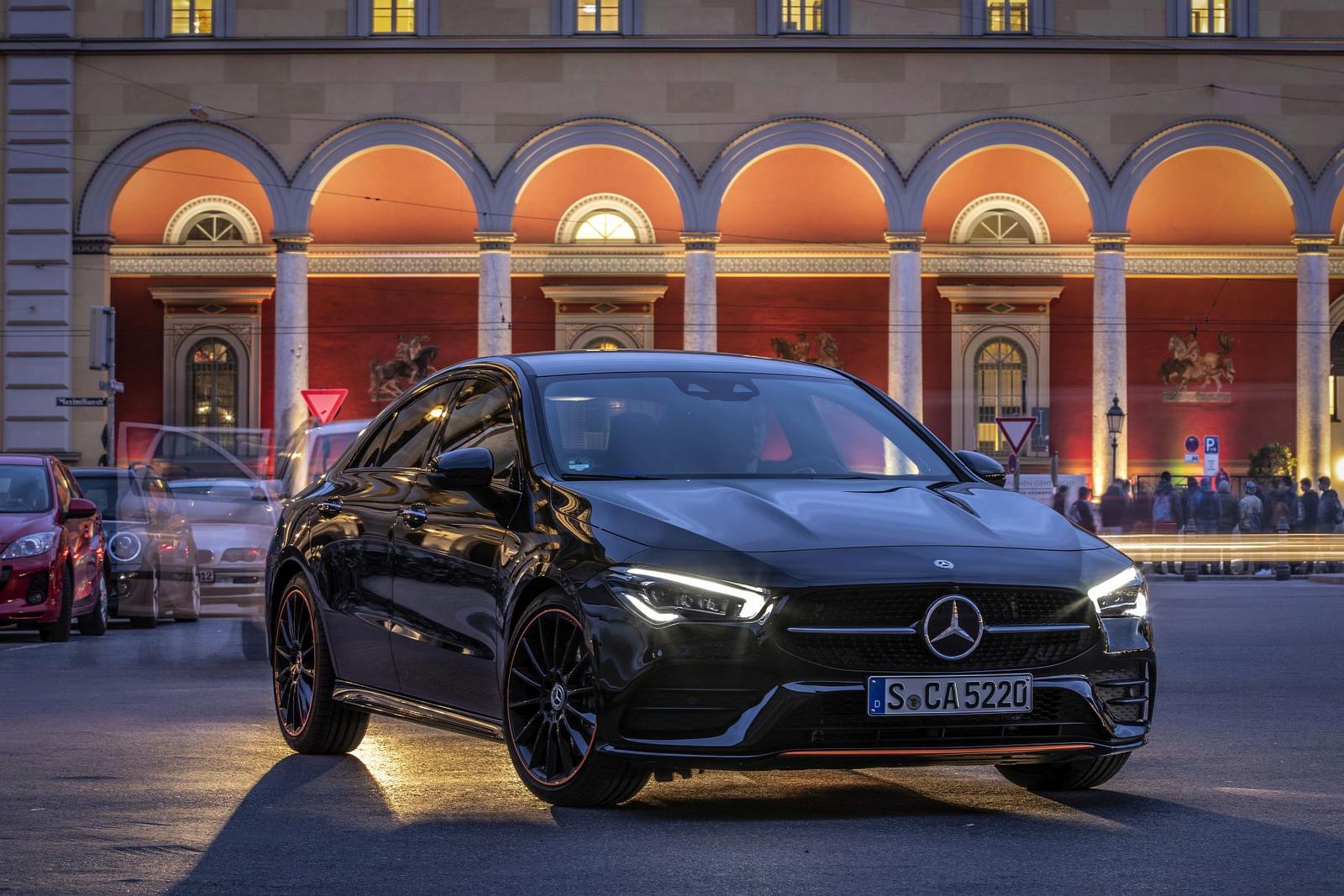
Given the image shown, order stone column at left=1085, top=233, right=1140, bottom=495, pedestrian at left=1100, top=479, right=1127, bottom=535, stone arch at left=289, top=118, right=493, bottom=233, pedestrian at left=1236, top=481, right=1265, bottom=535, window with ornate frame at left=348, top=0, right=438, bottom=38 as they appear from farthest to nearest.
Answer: stone column at left=1085, top=233, right=1140, bottom=495 < window with ornate frame at left=348, top=0, right=438, bottom=38 < stone arch at left=289, top=118, right=493, bottom=233 < pedestrian at left=1100, top=479, right=1127, bottom=535 < pedestrian at left=1236, top=481, right=1265, bottom=535

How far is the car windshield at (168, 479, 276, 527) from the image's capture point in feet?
69.5

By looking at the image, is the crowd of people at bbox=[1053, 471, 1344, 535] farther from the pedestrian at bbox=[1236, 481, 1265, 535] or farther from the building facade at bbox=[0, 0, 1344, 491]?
the building facade at bbox=[0, 0, 1344, 491]

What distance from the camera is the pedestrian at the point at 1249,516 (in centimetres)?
3488

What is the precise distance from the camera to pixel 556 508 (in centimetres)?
705

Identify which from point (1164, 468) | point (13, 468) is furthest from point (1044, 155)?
point (13, 468)

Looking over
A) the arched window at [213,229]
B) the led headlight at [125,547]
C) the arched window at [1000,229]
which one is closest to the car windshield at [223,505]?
the led headlight at [125,547]

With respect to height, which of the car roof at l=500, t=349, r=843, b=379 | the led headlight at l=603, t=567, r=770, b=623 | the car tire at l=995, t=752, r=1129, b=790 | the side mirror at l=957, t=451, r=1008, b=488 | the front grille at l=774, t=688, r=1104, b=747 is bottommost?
the car tire at l=995, t=752, r=1129, b=790

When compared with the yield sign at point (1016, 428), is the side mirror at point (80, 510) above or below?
below

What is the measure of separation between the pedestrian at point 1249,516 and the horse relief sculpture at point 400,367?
18480 mm

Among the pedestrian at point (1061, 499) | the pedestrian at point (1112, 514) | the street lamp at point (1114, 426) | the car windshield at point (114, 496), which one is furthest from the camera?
the street lamp at point (1114, 426)

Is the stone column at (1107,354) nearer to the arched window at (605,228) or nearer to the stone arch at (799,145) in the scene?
the stone arch at (799,145)

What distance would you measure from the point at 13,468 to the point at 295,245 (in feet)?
84.4

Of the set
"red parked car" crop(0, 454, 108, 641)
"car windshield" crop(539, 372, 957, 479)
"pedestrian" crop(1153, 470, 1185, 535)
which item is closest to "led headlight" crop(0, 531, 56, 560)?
"red parked car" crop(0, 454, 108, 641)

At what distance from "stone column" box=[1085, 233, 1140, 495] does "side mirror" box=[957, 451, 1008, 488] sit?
35.5 m
